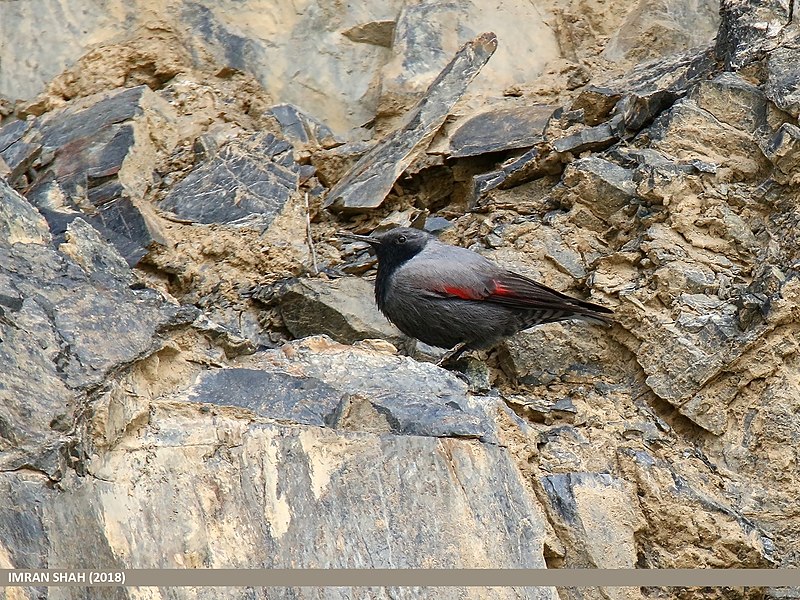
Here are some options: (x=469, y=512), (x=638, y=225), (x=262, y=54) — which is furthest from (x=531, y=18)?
(x=469, y=512)

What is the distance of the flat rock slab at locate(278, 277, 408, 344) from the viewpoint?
7461mm

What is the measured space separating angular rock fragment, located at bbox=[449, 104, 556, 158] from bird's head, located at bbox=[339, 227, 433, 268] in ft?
3.14

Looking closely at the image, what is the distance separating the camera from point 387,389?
18.5 feet

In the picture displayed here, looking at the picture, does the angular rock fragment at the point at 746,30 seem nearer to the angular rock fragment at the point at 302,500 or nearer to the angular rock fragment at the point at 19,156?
the angular rock fragment at the point at 302,500

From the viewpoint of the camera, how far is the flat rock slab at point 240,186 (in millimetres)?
7992

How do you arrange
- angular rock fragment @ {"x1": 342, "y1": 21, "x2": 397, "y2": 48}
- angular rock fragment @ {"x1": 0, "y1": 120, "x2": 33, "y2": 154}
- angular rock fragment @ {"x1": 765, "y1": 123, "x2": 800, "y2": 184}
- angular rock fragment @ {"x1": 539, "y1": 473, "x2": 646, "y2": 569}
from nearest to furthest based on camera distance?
angular rock fragment @ {"x1": 539, "y1": 473, "x2": 646, "y2": 569}, angular rock fragment @ {"x1": 765, "y1": 123, "x2": 800, "y2": 184}, angular rock fragment @ {"x1": 0, "y1": 120, "x2": 33, "y2": 154}, angular rock fragment @ {"x1": 342, "y1": 21, "x2": 397, "y2": 48}

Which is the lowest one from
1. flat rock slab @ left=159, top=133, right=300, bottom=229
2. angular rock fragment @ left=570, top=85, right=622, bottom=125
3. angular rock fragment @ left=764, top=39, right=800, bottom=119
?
flat rock slab @ left=159, top=133, right=300, bottom=229

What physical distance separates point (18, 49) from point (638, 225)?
5.07 meters

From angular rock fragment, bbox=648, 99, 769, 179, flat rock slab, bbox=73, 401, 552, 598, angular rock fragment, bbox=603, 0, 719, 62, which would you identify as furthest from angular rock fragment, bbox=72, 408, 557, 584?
angular rock fragment, bbox=603, 0, 719, 62

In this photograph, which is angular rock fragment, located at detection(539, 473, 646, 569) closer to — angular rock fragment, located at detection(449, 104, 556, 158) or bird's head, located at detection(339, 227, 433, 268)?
bird's head, located at detection(339, 227, 433, 268)

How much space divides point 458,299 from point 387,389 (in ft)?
6.61

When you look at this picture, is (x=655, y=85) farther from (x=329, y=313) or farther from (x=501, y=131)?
(x=329, y=313)

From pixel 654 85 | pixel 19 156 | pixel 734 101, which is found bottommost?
pixel 19 156

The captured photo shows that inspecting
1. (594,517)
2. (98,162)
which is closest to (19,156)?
(98,162)
